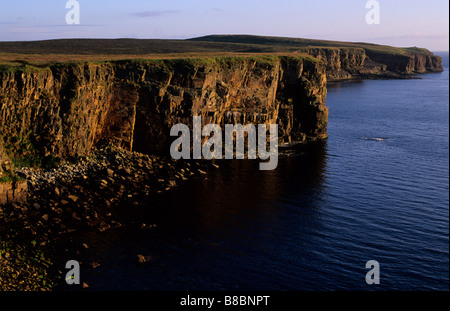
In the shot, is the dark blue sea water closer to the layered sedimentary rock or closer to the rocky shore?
the rocky shore

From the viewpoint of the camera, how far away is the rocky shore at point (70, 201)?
46.9 meters

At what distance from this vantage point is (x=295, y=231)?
191ft

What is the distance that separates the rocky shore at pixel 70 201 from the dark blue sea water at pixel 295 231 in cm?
351

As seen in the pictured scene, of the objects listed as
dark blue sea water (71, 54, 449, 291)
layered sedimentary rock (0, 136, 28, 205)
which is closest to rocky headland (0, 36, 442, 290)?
layered sedimentary rock (0, 136, 28, 205)

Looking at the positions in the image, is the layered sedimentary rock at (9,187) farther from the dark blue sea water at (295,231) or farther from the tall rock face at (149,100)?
the dark blue sea water at (295,231)

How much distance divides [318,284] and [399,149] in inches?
2567

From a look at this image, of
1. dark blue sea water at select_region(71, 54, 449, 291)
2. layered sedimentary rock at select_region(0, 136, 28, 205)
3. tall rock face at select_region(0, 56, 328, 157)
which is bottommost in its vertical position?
dark blue sea water at select_region(71, 54, 449, 291)

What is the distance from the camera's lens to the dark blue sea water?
4681 cm

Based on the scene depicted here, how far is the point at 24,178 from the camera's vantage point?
6594 cm

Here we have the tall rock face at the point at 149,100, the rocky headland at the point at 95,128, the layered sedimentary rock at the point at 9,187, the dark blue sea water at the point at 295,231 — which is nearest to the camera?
the dark blue sea water at the point at 295,231

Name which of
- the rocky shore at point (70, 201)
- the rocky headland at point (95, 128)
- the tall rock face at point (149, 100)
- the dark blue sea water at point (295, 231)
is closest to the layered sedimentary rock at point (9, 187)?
the rocky headland at point (95, 128)

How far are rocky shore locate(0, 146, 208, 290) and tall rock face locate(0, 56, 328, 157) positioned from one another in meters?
4.94
